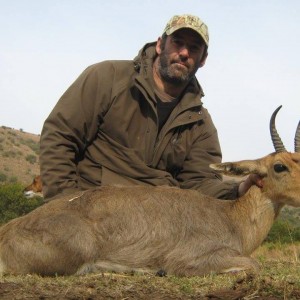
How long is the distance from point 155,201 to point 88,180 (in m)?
1.86

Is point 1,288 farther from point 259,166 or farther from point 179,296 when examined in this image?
point 259,166

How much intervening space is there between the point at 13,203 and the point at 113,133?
23.8 metres

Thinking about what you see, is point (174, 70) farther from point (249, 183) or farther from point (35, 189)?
point (35, 189)

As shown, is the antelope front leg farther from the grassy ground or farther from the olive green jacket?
the olive green jacket

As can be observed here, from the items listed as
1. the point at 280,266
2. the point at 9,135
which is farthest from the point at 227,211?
the point at 9,135

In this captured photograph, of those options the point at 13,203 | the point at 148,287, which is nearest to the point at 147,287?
the point at 148,287

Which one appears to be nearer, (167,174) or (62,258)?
(62,258)

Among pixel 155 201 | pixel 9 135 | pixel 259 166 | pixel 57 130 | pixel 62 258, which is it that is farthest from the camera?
pixel 9 135

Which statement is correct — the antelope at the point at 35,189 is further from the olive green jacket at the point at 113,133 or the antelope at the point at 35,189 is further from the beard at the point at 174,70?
the beard at the point at 174,70

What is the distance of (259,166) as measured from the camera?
873cm

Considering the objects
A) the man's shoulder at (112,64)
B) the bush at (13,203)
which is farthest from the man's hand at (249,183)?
the bush at (13,203)

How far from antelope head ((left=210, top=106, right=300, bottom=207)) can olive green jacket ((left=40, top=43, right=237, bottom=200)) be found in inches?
30.1

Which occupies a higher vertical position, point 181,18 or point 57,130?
point 181,18

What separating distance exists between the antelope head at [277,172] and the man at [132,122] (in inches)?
23.9
